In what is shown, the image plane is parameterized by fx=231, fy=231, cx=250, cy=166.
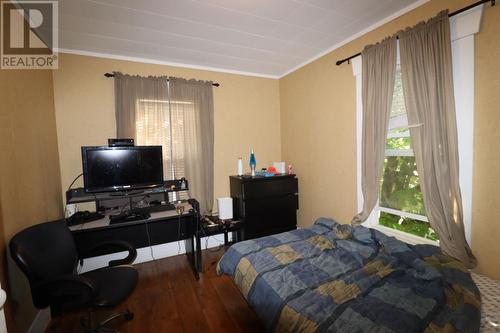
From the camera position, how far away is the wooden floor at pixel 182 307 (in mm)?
1866

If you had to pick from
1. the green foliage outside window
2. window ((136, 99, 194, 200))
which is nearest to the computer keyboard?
window ((136, 99, 194, 200))

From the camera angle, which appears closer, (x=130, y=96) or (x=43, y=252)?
(x=43, y=252)

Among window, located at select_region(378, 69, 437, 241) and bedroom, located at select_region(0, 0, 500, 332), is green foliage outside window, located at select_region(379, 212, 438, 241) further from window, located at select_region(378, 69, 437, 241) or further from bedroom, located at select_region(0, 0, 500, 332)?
bedroom, located at select_region(0, 0, 500, 332)

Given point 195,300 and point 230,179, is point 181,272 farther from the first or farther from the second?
point 230,179

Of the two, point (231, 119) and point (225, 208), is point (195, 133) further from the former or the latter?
point (225, 208)

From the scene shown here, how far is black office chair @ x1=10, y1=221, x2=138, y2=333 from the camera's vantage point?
1.44 m

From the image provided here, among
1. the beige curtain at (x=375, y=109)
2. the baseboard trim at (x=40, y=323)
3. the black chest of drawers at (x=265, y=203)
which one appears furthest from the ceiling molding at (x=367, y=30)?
the baseboard trim at (x=40, y=323)

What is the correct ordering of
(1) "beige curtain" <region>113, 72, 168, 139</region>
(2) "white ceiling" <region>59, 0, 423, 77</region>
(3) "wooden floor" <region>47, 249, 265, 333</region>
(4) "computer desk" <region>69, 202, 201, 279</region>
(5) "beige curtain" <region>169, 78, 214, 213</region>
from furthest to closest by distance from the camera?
(5) "beige curtain" <region>169, 78, 214, 213</region> → (1) "beige curtain" <region>113, 72, 168, 139</region> → (4) "computer desk" <region>69, 202, 201, 279</region> → (2) "white ceiling" <region>59, 0, 423, 77</region> → (3) "wooden floor" <region>47, 249, 265, 333</region>

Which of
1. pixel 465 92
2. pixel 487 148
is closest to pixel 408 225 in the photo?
pixel 487 148

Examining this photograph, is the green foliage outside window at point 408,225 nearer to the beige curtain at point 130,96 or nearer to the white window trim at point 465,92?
the white window trim at point 465,92

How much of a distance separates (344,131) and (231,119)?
5.33 ft

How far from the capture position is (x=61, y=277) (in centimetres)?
145

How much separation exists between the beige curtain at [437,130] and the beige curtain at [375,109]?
0.66 ft

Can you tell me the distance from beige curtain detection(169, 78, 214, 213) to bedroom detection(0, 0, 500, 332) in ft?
0.62
